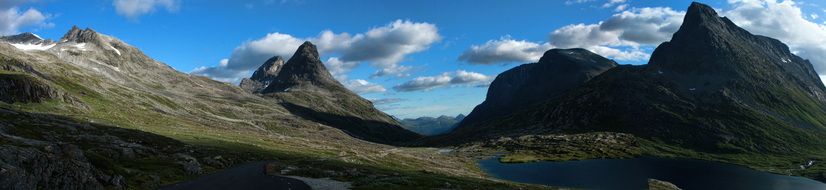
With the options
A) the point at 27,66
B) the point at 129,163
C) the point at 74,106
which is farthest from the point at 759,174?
the point at 27,66

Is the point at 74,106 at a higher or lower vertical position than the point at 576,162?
higher

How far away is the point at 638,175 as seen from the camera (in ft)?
417

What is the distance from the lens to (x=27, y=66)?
183 metres

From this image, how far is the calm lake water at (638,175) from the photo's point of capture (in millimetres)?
111125

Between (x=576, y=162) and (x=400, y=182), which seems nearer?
(x=400, y=182)

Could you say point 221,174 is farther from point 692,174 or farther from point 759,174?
point 759,174

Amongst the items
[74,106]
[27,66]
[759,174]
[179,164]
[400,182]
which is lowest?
[759,174]

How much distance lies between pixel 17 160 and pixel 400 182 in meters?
42.2

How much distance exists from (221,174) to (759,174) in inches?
7842

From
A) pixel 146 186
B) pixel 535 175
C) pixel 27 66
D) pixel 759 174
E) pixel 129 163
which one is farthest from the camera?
pixel 27 66

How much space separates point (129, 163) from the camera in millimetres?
48344

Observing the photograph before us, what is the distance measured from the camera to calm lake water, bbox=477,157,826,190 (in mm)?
111125

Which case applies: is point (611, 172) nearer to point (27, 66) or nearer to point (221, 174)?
point (221, 174)

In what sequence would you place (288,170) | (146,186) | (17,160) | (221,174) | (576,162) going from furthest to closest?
(576,162), (288,170), (221,174), (146,186), (17,160)
